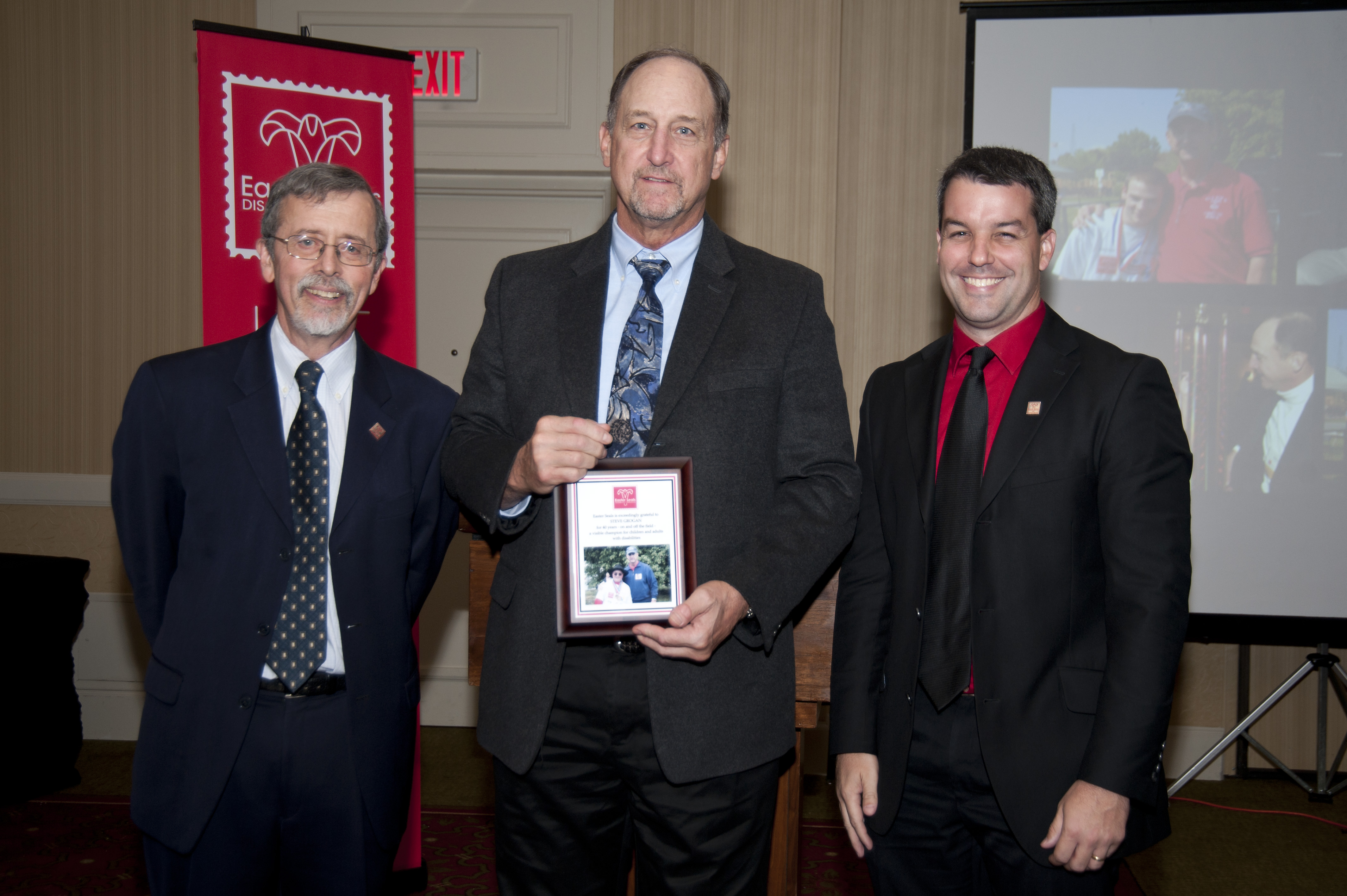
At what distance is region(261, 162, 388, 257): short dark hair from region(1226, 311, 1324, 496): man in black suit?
353cm

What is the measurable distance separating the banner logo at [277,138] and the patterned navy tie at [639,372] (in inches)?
60.3

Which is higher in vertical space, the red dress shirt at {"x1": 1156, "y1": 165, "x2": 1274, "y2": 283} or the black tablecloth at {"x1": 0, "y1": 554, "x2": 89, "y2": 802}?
the red dress shirt at {"x1": 1156, "y1": 165, "x2": 1274, "y2": 283}

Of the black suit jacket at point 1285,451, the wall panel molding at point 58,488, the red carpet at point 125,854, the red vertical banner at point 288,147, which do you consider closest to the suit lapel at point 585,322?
the red vertical banner at point 288,147

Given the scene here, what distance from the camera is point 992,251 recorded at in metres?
1.71

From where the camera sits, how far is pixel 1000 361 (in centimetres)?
176

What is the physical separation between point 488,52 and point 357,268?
2958 mm

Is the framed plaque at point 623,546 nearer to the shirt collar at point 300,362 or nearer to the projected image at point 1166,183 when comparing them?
the shirt collar at point 300,362

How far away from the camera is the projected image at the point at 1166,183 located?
3.74 metres

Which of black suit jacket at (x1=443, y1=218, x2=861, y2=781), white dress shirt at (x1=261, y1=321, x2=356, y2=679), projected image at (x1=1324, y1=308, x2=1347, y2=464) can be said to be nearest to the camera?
black suit jacket at (x1=443, y1=218, x2=861, y2=781)

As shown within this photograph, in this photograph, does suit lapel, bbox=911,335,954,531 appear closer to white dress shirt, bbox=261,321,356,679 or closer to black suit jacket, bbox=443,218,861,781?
black suit jacket, bbox=443,218,861,781

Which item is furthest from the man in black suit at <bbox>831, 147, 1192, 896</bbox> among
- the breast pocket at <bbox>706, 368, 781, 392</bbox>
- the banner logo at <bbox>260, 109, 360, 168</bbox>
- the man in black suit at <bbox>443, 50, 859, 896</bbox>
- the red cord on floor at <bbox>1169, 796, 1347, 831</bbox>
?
the red cord on floor at <bbox>1169, 796, 1347, 831</bbox>

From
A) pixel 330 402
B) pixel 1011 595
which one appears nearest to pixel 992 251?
pixel 1011 595

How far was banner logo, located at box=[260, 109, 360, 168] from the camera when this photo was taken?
117 inches

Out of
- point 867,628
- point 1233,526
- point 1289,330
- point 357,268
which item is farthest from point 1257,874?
point 357,268
